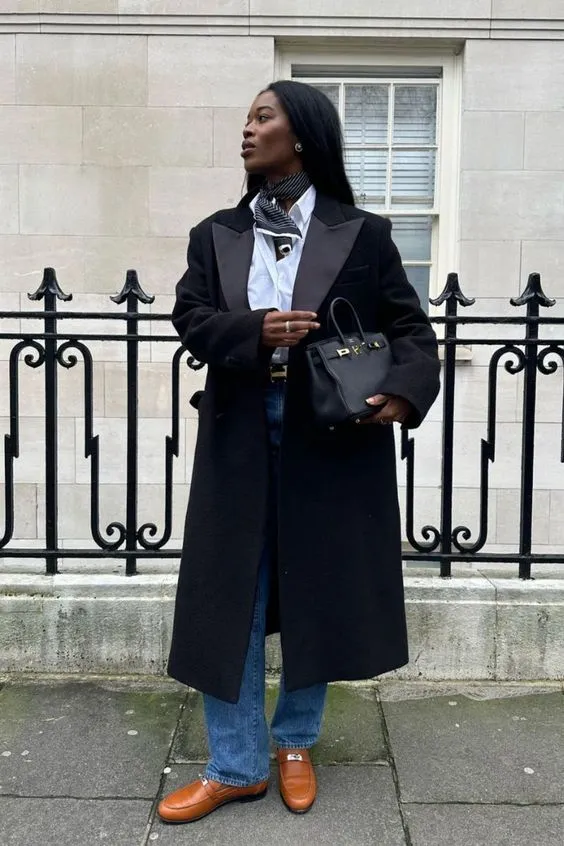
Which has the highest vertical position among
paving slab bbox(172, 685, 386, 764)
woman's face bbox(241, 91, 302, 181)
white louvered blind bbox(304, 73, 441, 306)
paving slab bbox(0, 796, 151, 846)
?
white louvered blind bbox(304, 73, 441, 306)

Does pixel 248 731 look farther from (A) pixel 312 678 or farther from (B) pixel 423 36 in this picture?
(B) pixel 423 36

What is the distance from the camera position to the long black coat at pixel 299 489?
2.16 metres

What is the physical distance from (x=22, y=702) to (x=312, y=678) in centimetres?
148

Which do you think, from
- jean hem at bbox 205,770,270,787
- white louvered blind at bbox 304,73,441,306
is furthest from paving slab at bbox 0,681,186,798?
white louvered blind at bbox 304,73,441,306

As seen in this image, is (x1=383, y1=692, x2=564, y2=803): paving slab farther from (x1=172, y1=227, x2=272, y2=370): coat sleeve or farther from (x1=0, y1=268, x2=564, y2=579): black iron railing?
(x1=172, y1=227, x2=272, y2=370): coat sleeve

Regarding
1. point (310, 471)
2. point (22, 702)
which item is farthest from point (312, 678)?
point (22, 702)

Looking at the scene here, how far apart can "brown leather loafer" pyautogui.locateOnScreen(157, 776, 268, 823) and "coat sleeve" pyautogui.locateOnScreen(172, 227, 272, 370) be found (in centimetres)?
132

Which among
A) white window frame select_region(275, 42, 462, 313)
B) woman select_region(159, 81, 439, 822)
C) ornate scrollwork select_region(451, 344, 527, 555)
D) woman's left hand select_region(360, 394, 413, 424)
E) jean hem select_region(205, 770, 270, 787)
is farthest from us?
white window frame select_region(275, 42, 462, 313)

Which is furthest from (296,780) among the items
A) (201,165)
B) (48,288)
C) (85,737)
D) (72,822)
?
(201,165)

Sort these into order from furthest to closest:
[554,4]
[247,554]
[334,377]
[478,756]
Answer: [554,4] → [478,756] → [247,554] → [334,377]

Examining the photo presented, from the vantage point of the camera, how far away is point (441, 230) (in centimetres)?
607

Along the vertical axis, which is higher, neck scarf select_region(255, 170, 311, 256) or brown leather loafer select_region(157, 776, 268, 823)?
neck scarf select_region(255, 170, 311, 256)

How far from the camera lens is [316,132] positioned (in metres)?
2.20

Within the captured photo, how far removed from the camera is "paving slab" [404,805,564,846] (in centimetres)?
217
